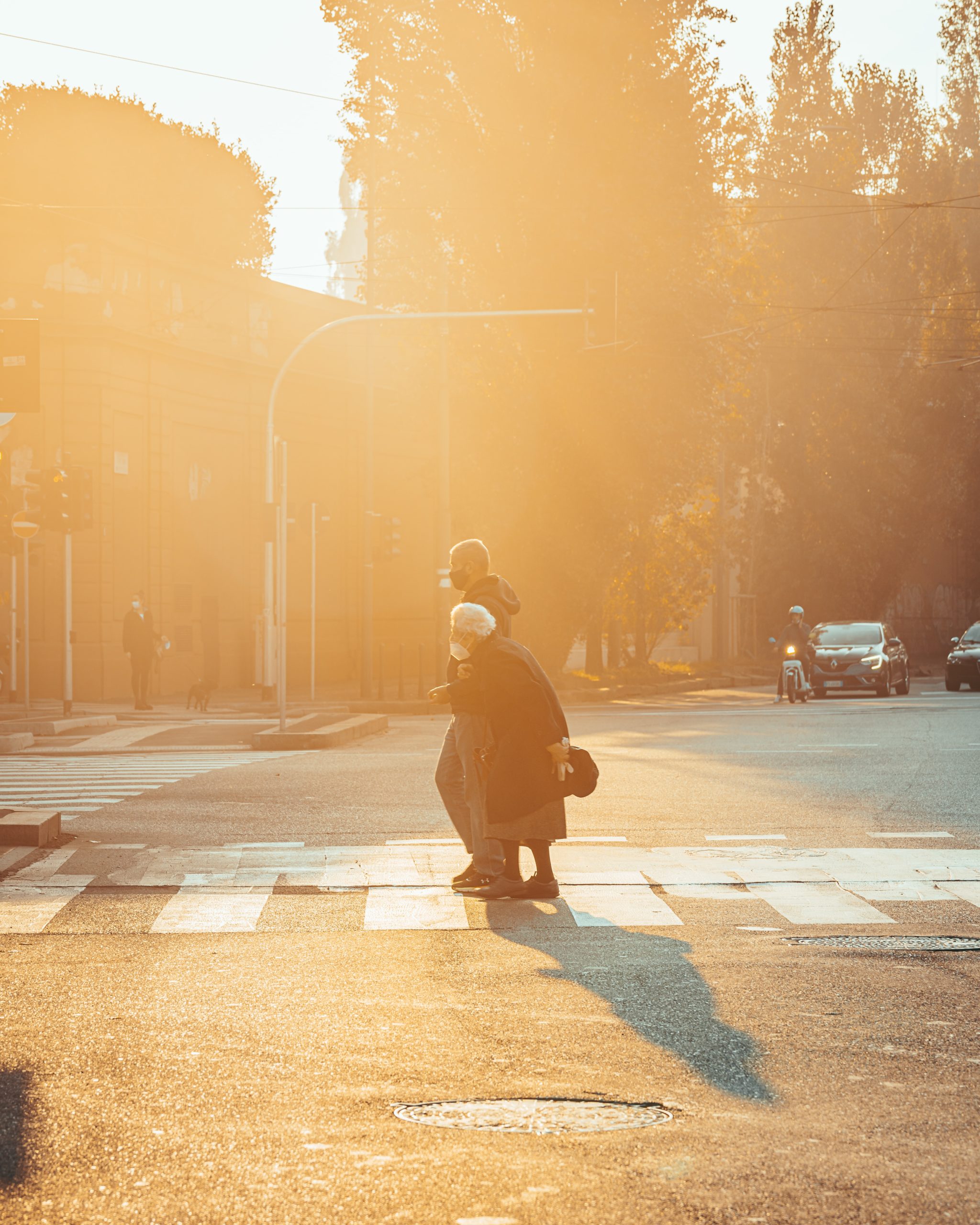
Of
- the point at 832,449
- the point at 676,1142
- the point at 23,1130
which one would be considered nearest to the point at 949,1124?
the point at 676,1142

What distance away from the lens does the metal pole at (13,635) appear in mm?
29078

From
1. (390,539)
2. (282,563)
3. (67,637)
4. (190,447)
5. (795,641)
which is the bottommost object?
(795,641)

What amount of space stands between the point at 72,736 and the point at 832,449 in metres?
30.3

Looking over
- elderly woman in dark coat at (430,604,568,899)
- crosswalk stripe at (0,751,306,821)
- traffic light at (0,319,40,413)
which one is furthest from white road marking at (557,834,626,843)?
traffic light at (0,319,40,413)

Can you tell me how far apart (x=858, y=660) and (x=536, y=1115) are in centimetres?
2770

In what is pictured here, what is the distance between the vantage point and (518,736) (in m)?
8.30

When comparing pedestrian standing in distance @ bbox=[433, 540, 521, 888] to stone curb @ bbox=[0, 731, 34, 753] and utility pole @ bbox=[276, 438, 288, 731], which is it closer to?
utility pole @ bbox=[276, 438, 288, 731]

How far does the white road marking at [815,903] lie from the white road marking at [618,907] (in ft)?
1.86

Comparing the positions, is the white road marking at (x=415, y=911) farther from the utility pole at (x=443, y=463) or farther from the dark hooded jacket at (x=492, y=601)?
the utility pole at (x=443, y=463)

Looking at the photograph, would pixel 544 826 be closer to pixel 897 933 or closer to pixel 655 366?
pixel 897 933

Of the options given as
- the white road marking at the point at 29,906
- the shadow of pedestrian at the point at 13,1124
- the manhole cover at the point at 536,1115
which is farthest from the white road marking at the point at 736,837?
the shadow of pedestrian at the point at 13,1124

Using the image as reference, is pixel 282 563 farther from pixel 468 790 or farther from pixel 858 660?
pixel 858 660

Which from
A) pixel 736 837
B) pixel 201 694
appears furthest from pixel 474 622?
pixel 201 694

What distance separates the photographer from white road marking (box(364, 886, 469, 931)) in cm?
753
